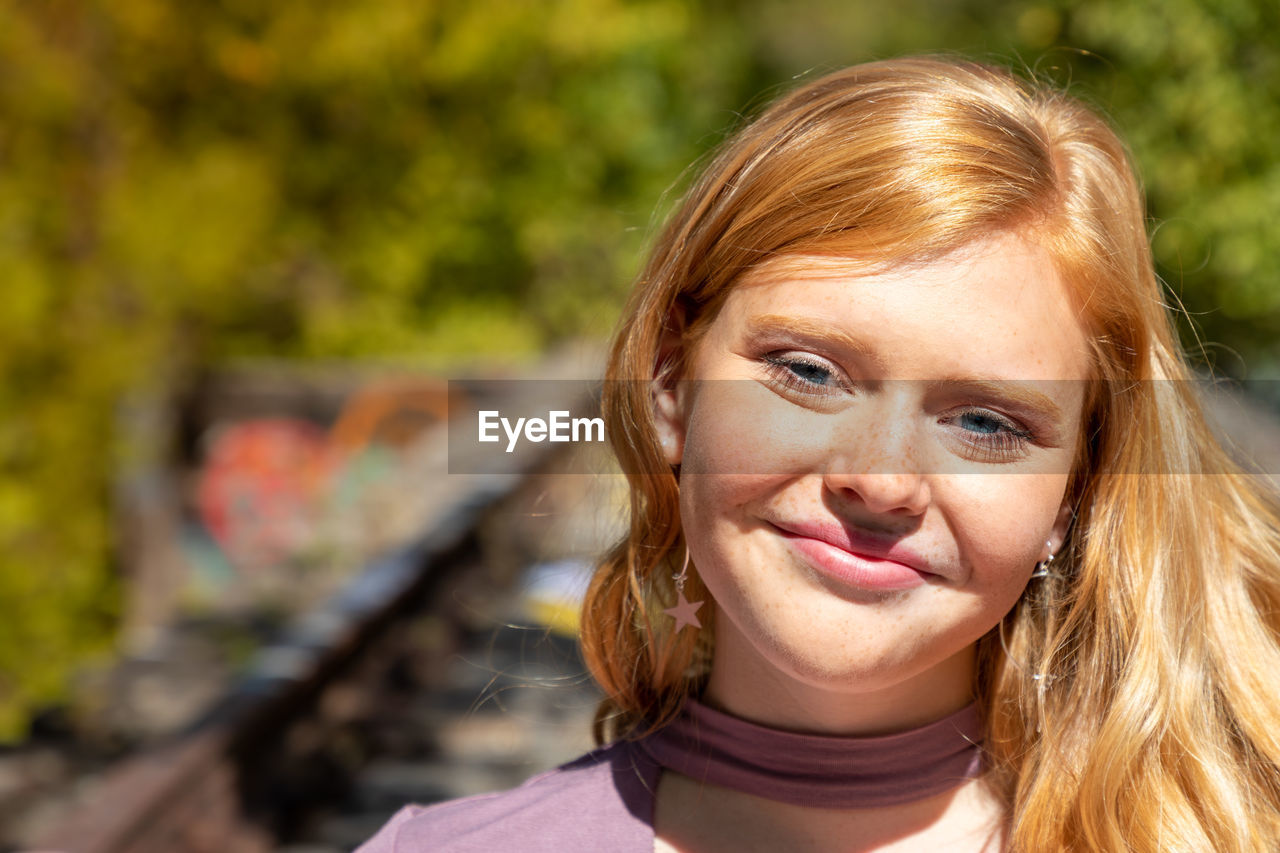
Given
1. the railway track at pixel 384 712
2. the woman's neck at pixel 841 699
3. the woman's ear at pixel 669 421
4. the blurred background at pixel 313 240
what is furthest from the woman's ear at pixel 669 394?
the railway track at pixel 384 712

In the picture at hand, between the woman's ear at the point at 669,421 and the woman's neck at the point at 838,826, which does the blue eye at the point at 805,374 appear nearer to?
the woman's ear at the point at 669,421

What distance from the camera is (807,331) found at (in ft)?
4.15

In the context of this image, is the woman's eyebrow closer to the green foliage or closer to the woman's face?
the woman's face

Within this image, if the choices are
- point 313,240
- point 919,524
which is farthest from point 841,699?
point 313,240

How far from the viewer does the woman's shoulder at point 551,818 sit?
143 cm

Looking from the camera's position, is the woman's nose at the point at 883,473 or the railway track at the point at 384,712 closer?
the woman's nose at the point at 883,473

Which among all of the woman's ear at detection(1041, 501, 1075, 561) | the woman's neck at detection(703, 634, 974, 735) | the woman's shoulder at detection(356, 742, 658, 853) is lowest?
the woman's shoulder at detection(356, 742, 658, 853)

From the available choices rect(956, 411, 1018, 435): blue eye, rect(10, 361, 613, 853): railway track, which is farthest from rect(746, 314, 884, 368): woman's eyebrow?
rect(10, 361, 613, 853): railway track

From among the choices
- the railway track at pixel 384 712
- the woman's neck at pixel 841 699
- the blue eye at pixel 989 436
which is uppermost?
the blue eye at pixel 989 436

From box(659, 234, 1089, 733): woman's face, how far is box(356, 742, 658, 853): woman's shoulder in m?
0.32

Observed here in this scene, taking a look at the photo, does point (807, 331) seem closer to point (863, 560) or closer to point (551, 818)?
point (863, 560)

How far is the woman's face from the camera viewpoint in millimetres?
1231

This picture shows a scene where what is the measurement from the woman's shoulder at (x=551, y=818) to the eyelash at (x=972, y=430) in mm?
543

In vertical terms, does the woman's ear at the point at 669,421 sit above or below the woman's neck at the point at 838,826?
above
